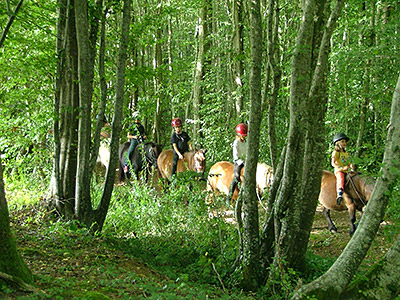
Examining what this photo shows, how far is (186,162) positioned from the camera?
1214cm

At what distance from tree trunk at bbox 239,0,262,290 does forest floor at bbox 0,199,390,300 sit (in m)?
0.46

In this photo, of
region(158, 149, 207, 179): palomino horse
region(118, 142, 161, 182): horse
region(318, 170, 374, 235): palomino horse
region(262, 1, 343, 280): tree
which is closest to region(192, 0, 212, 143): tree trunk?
region(118, 142, 161, 182): horse

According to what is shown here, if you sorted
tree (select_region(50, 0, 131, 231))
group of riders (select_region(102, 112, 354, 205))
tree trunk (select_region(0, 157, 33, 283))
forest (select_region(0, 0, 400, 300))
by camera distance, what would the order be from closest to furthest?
tree trunk (select_region(0, 157, 33, 283)) → forest (select_region(0, 0, 400, 300)) → tree (select_region(50, 0, 131, 231)) → group of riders (select_region(102, 112, 354, 205))

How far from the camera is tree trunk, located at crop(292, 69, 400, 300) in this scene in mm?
3809

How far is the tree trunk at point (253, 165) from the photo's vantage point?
17.4 feet

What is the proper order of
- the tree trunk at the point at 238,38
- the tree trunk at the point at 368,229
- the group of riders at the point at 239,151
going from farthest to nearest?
the tree trunk at the point at 238,38 < the group of riders at the point at 239,151 < the tree trunk at the point at 368,229

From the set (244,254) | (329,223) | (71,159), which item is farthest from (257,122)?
(329,223)

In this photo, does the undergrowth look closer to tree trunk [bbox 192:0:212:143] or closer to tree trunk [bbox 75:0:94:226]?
tree trunk [bbox 75:0:94:226]

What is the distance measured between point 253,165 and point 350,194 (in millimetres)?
4428

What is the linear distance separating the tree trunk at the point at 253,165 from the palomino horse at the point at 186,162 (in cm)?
517

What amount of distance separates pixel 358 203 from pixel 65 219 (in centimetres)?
623

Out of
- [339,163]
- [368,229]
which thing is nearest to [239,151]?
[339,163]


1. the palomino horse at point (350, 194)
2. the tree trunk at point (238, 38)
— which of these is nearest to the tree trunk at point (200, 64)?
the tree trunk at point (238, 38)

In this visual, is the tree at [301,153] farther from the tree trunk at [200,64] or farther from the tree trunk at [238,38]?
the tree trunk at [200,64]
